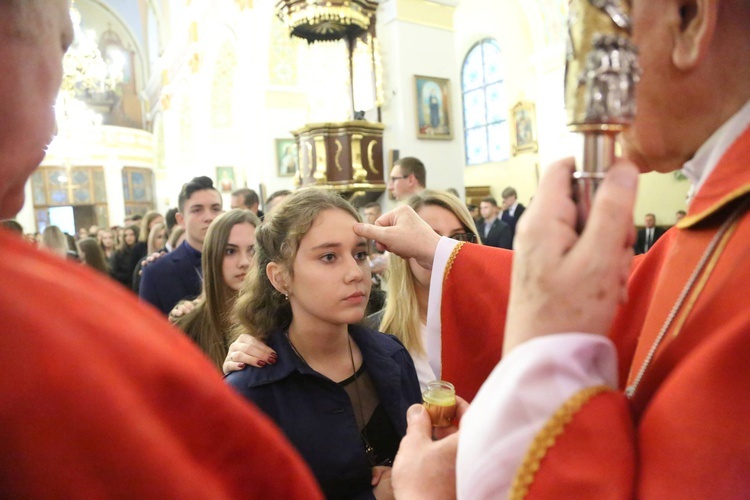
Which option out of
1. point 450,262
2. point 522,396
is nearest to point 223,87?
Answer: point 450,262

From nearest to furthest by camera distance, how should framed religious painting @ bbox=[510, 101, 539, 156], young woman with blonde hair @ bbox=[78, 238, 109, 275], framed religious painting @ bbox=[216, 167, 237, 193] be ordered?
young woman with blonde hair @ bbox=[78, 238, 109, 275] → framed religious painting @ bbox=[510, 101, 539, 156] → framed religious painting @ bbox=[216, 167, 237, 193]

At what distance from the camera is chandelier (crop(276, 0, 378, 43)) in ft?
20.2

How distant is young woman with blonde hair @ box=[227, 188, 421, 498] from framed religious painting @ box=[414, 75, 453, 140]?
507 centimetres

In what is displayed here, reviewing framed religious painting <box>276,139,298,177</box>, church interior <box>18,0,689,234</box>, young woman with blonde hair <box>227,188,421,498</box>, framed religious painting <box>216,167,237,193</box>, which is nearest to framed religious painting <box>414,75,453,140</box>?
church interior <box>18,0,689,234</box>

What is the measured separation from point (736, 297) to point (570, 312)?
23cm

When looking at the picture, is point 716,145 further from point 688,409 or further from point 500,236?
point 500,236

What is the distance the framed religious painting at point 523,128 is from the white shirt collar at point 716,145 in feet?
40.9

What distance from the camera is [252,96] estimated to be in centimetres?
962

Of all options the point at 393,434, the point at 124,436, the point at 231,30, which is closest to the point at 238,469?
the point at 124,436

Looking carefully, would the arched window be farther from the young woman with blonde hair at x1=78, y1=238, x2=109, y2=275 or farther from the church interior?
the young woman with blonde hair at x1=78, y1=238, x2=109, y2=275

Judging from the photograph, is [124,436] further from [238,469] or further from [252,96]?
[252,96]

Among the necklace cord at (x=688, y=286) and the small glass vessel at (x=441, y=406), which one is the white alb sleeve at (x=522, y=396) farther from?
the small glass vessel at (x=441, y=406)

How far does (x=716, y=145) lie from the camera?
78 centimetres

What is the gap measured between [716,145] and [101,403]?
2.82ft
